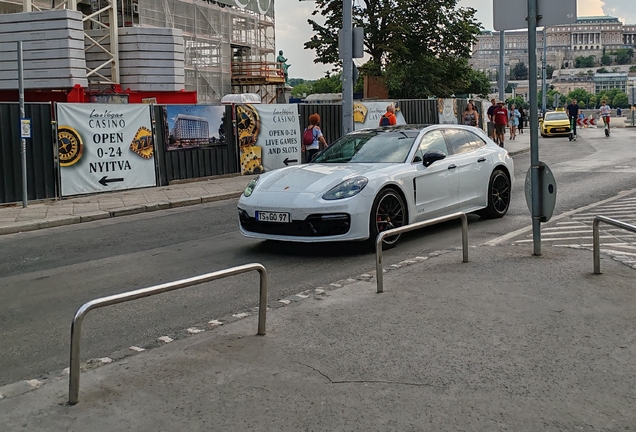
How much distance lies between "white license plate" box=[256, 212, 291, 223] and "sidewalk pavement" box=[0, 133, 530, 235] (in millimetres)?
5211

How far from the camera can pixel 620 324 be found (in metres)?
5.84

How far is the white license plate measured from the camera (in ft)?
28.9

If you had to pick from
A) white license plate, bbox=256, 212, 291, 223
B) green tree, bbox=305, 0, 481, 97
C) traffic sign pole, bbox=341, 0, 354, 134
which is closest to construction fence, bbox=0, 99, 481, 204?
traffic sign pole, bbox=341, 0, 354, 134

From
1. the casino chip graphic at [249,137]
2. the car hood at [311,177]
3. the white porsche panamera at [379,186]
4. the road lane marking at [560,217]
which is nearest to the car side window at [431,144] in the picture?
the white porsche panamera at [379,186]

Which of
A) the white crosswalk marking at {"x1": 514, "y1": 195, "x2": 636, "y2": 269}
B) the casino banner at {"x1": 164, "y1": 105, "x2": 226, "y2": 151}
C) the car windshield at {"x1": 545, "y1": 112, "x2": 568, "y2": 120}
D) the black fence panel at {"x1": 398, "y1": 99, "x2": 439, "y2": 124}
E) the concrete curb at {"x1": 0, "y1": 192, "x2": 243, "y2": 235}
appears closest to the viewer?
the white crosswalk marking at {"x1": 514, "y1": 195, "x2": 636, "y2": 269}

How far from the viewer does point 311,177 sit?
9352 millimetres

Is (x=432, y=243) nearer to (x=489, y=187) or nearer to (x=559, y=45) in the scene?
(x=489, y=187)

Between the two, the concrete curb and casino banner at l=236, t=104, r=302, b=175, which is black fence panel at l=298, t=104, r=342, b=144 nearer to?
casino banner at l=236, t=104, r=302, b=175

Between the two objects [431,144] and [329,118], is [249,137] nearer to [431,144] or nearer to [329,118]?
[329,118]

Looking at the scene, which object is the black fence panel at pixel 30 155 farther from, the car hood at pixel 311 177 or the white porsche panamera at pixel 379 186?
the car hood at pixel 311 177

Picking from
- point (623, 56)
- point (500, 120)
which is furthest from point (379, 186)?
point (623, 56)

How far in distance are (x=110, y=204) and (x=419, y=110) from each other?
16587 mm

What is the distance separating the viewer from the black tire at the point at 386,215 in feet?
29.5

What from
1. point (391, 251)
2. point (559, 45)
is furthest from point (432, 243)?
point (559, 45)
